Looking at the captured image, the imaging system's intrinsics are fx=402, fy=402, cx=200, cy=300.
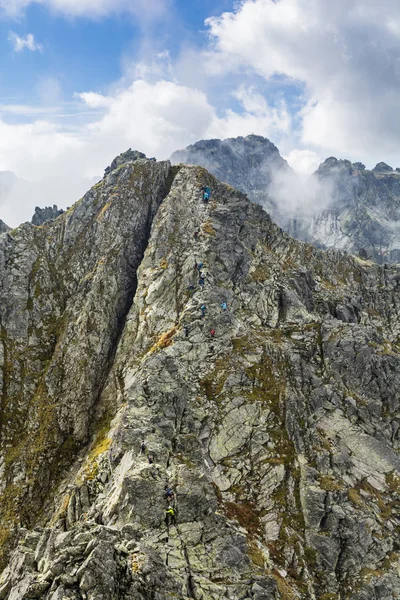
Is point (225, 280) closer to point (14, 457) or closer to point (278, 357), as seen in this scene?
point (278, 357)

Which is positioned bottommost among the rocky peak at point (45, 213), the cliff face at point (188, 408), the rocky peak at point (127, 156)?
the cliff face at point (188, 408)

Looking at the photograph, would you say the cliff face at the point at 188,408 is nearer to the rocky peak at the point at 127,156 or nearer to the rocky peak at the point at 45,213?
the rocky peak at the point at 127,156

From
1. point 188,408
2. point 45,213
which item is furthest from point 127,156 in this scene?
point 188,408

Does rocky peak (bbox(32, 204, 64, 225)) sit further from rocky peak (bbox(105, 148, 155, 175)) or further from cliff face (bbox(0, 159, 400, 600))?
cliff face (bbox(0, 159, 400, 600))

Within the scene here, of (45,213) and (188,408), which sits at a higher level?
(45,213)

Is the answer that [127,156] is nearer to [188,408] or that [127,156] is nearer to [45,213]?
[45,213]

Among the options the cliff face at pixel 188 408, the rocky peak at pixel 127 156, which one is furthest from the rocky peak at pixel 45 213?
the cliff face at pixel 188 408

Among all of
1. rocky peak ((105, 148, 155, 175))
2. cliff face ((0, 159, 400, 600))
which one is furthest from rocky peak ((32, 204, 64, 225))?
cliff face ((0, 159, 400, 600))

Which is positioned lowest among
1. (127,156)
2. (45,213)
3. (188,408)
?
(188,408)

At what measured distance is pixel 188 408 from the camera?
5288 cm

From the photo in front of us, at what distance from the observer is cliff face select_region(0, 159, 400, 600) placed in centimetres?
3553

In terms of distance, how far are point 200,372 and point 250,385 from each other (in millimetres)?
7535

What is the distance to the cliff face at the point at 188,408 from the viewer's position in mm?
35531

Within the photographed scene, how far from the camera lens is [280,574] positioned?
1540 inches
